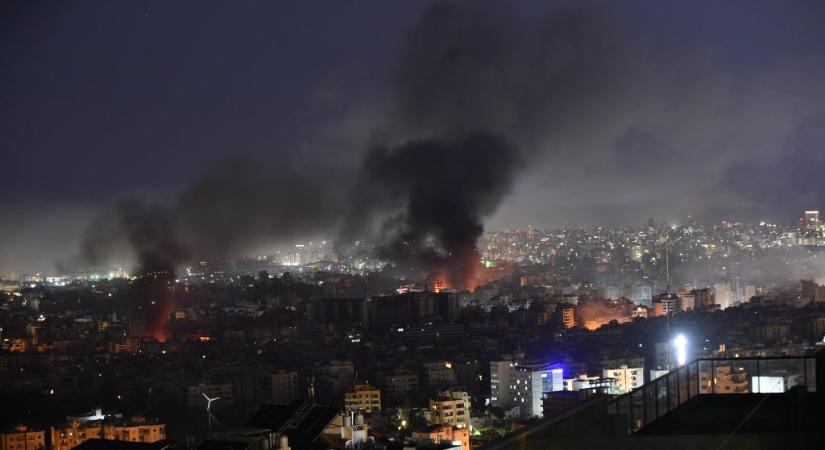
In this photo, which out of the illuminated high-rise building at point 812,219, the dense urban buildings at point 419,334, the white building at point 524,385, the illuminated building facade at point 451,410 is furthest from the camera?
the illuminated high-rise building at point 812,219

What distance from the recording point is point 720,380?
3758 mm

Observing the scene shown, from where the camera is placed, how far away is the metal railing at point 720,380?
10.0 feet

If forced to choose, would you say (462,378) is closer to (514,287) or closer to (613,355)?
(613,355)

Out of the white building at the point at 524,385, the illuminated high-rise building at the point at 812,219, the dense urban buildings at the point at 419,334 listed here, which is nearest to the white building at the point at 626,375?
the dense urban buildings at the point at 419,334

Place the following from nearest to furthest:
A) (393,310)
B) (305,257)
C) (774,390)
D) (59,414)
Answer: (774,390)
(59,414)
(393,310)
(305,257)

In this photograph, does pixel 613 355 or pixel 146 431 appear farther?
pixel 613 355

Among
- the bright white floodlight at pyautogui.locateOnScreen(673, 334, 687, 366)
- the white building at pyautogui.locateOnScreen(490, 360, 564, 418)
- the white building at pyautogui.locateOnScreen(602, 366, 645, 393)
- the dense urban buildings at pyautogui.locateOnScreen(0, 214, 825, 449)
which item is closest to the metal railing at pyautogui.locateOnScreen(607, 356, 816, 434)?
the dense urban buildings at pyautogui.locateOnScreen(0, 214, 825, 449)

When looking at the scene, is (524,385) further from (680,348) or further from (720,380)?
(720,380)

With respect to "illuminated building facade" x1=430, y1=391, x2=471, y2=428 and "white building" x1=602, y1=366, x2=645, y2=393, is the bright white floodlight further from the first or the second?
"illuminated building facade" x1=430, y1=391, x2=471, y2=428

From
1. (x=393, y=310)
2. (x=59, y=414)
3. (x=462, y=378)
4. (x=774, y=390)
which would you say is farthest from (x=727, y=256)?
(x=774, y=390)

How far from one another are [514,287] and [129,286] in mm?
8378

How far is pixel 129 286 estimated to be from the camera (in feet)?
77.6

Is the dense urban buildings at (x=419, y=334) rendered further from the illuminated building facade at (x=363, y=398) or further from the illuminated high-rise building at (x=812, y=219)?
the illuminated high-rise building at (x=812, y=219)

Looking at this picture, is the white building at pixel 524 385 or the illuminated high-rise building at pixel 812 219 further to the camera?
the illuminated high-rise building at pixel 812 219
